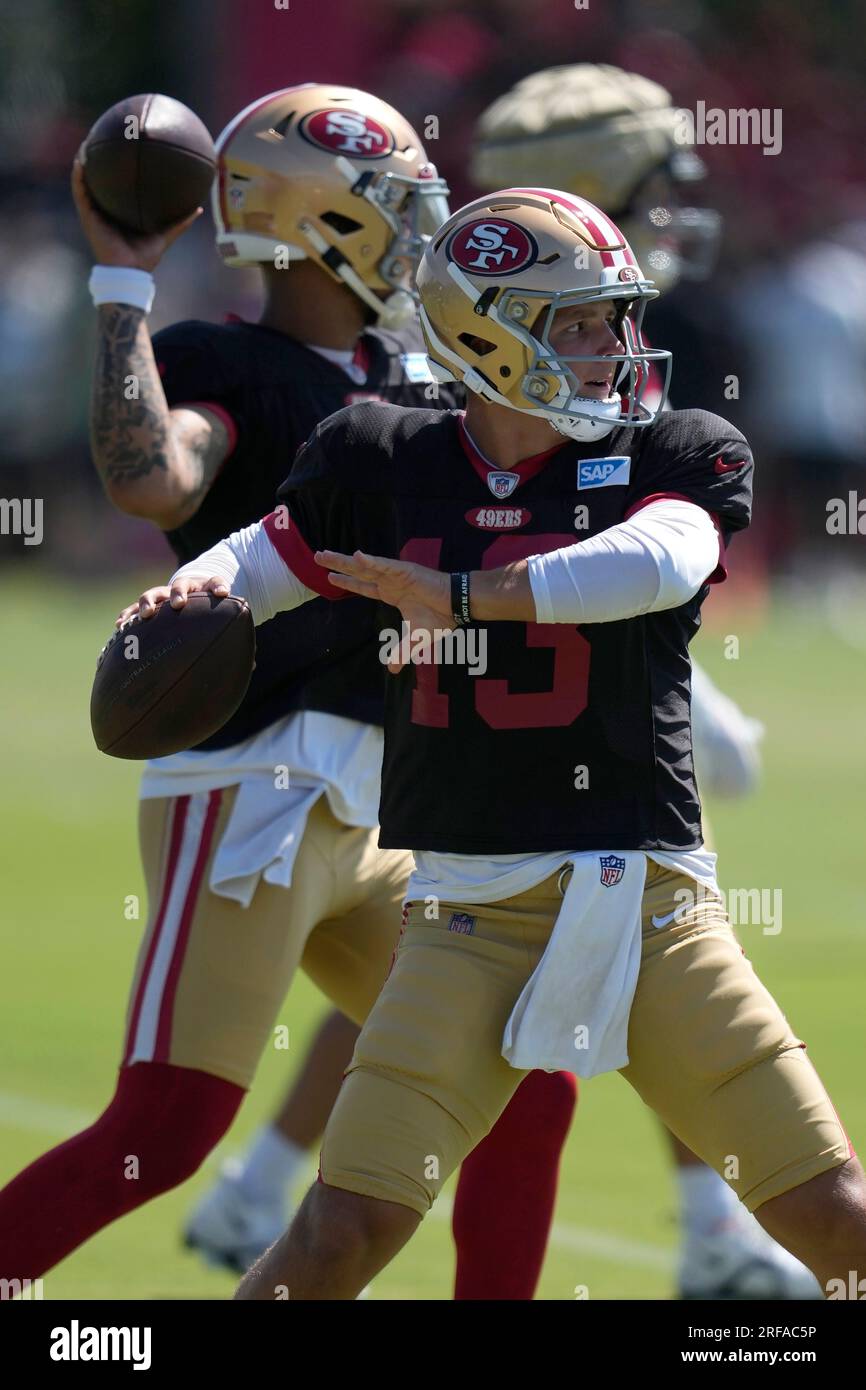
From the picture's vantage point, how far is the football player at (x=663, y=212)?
464 cm

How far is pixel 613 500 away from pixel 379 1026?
0.89 m

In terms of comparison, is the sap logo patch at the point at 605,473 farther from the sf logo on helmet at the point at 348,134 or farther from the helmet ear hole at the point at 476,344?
the sf logo on helmet at the point at 348,134

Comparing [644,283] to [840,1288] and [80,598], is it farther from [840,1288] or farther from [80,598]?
[80,598]

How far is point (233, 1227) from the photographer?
4.89 m

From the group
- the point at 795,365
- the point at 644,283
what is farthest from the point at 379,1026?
the point at 795,365

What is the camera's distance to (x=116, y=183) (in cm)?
416

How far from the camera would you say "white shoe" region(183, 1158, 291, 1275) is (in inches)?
Result: 191

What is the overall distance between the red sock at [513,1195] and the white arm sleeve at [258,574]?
39.8 inches

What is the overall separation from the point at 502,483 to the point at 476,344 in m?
0.24

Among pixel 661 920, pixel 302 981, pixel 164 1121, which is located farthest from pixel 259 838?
pixel 302 981

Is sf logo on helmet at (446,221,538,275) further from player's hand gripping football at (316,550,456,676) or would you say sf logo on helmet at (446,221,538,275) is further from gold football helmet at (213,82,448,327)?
gold football helmet at (213,82,448,327)

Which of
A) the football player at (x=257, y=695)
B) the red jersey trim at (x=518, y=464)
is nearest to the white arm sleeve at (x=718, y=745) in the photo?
the football player at (x=257, y=695)

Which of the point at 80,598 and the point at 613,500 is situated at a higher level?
the point at 80,598

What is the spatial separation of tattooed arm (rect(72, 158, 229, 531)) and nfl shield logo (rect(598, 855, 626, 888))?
1.20 m
